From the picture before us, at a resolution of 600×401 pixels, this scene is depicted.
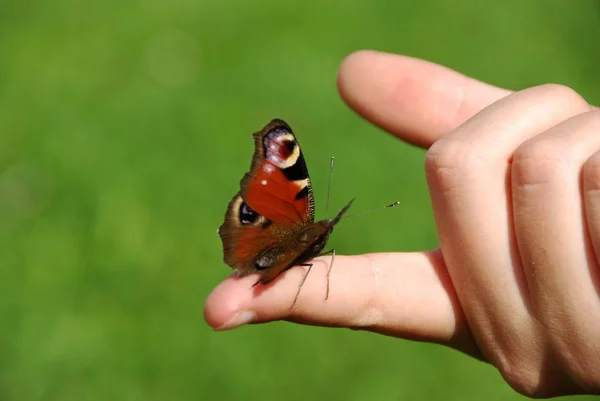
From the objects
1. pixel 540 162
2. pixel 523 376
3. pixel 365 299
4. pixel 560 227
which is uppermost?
pixel 540 162

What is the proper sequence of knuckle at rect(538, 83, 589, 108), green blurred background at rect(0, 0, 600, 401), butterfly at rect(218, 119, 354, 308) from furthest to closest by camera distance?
green blurred background at rect(0, 0, 600, 401), butterfly at rect(218, 119, 354, 308), knuckle at rect(538, 83, 589, 108)

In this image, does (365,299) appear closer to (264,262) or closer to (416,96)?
(264,262)

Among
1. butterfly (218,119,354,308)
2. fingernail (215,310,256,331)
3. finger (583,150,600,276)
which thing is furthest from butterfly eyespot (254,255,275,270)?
finger (583,150,600,276)

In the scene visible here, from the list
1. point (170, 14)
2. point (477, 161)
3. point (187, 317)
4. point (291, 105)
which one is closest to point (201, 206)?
point (187, 317)

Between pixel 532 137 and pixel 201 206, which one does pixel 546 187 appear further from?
pixel 201 206

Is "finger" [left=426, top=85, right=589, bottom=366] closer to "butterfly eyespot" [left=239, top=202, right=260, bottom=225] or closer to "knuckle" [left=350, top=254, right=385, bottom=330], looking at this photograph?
"knuckle" [left=350, top=254, right=385, bottom=330]

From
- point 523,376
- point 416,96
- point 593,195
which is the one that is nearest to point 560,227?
point 593,195

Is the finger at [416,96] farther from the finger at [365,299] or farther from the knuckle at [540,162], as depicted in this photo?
the knuckle at [540,162]
